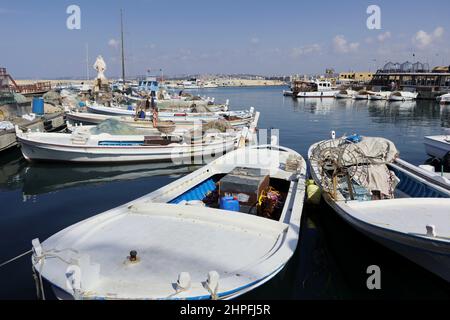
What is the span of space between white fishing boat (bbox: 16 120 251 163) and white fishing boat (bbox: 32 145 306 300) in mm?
9903

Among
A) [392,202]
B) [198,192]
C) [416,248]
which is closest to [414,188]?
[392,202]

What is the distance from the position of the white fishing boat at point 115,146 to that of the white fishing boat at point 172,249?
9903 millimetres

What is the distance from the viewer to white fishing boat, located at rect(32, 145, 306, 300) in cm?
440

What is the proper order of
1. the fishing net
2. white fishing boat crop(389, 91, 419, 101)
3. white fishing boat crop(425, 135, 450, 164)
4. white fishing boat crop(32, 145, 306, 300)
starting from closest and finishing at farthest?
white fishing boat crop(32, 145, 306, 300), white fishing boat crop(425, 135, 450, 164), the fishing net, white fishing boat crop(389, 91, 419, 101)

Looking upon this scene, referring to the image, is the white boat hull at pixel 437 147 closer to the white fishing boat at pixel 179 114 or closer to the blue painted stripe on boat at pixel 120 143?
the white fishing boat at pixel 179 114

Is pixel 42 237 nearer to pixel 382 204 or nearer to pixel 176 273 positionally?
pixel 176 273

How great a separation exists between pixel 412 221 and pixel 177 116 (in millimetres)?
23323

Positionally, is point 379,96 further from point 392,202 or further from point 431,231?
point 431,231

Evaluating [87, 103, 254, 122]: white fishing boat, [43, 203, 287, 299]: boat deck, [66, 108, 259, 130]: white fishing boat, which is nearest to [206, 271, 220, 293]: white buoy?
[43, 203, 287, 299]: boat deck

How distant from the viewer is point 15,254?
27.7ft

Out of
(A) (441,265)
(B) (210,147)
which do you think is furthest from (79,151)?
(A) (441,265)

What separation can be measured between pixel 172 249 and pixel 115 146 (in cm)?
1306

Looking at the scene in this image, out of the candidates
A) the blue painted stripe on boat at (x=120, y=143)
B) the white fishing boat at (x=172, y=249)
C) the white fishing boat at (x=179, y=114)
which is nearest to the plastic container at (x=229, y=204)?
the white fishing boat at (x=172, y=249)

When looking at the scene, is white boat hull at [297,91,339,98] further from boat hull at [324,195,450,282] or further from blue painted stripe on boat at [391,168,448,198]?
boat hull at [324,195,450,282]
